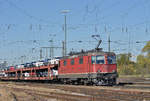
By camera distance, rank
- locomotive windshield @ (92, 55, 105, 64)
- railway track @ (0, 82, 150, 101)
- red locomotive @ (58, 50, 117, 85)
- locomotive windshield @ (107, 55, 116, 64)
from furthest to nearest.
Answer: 1. locomotive windshield @ (107, 55, 116, 64)
2. locomotive windshield @ (92, 55, 105, 64)
3. red locomotive @ (58, 50, 117, 85)
4. railway track @ (0, 82, 150, 101)

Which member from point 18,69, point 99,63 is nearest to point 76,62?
point 99,63

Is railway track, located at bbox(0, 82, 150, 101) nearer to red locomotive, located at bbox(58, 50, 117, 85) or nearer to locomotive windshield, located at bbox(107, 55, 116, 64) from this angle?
red locomotive, located at bbox(58, 50, 117, 85)

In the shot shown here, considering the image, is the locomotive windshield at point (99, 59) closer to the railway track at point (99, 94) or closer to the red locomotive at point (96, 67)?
the red locomotive at point (96, 67)

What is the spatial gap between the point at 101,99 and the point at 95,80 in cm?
1139

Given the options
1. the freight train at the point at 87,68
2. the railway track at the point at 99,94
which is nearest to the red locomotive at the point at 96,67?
the freight train at the point at 87,68

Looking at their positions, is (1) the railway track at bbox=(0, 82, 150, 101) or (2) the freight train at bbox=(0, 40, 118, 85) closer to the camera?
(1) the railway track at bbox=(0, 82, 150, 101)

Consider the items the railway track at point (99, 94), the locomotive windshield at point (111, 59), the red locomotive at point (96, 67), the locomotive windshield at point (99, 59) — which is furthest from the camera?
the locomotive windshield at point (111, 59)

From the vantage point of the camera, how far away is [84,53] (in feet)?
90.5

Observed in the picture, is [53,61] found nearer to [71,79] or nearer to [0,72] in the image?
[71,79]

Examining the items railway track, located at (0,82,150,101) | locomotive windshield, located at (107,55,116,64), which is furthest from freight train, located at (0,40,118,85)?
railway track, located at (0,82,150,101)

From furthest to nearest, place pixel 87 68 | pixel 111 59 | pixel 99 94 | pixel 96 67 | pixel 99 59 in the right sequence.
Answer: pixel 111 59, pixel 87 68, pixel 99 59, pixel 96 67, pixel 99 94

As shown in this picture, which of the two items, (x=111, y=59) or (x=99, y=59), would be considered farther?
(x=111, y=59)

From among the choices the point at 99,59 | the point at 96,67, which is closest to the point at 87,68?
the point at 96,67

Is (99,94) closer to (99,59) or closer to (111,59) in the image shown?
(99,59)
